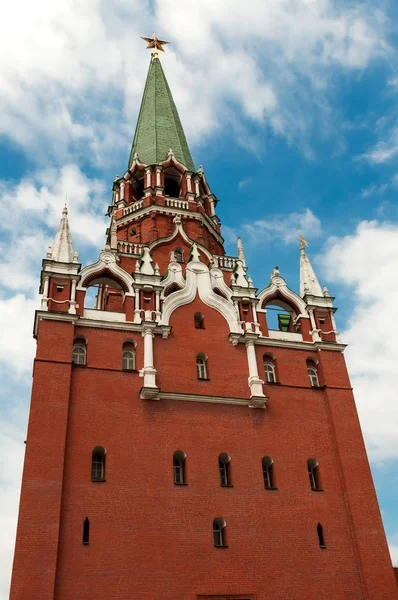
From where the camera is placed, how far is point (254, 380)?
2352 centimetres

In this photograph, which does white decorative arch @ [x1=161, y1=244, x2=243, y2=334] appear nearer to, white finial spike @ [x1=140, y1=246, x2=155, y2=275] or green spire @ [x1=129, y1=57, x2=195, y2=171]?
white finial spike @ [x1=140, y1=246, x2=155, y2=275]

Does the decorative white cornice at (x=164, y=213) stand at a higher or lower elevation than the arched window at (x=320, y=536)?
higher

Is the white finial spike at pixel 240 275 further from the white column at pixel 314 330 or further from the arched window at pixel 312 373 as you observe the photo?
the arched window at pixel 312 373

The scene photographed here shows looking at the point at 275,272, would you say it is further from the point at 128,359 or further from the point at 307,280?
the point at 128,359

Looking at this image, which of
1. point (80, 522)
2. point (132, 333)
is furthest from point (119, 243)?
point (80, 522)

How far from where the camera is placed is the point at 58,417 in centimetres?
2039

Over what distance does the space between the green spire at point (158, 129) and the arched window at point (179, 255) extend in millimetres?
7531

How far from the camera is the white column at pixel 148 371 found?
71.7 feet

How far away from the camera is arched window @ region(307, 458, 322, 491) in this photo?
73.7ft

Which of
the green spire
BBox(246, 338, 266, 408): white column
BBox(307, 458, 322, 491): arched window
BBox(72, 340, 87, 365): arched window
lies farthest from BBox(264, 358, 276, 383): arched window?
the green spire

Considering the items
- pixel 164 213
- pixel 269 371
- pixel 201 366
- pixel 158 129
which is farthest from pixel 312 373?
pixel 158 129

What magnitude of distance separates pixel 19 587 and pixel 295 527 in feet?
29.6

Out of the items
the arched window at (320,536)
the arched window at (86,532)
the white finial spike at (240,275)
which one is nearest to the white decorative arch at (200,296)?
the white finial spike at (240,275)

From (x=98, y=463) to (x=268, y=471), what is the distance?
605 cm
